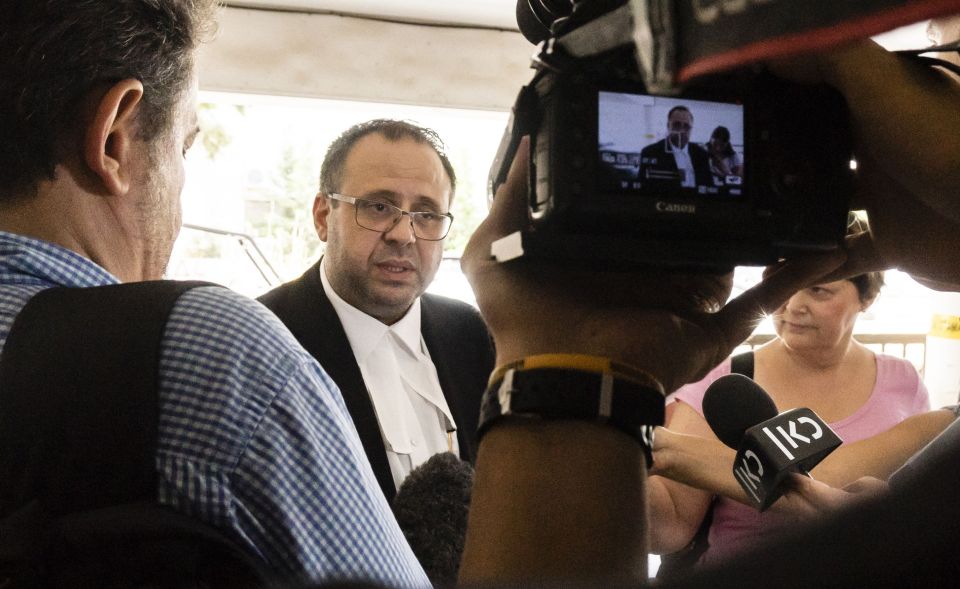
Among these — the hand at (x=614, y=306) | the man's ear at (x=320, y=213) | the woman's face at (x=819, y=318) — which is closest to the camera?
the hand at (x=614, y=306)

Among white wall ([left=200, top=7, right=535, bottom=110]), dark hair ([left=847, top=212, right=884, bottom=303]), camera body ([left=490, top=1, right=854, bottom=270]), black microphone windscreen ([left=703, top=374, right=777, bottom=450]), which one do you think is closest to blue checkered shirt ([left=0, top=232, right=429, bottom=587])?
camera body ([left=490, top=1, right=854, bottom=270])

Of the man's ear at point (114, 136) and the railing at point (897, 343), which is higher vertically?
the man's ear at point (114, 136)

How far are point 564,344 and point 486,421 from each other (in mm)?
83

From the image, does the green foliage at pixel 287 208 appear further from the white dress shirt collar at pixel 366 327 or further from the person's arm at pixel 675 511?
the person's arm at pixel 675 511

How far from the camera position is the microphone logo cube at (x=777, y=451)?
1.07 m

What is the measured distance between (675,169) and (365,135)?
59.7 inches

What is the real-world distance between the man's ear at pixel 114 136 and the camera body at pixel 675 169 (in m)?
0.38

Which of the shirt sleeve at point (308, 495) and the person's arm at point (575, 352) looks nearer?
the person's arm at point (575, 352)

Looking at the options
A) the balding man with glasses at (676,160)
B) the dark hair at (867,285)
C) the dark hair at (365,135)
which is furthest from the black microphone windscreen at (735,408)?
the dark hair at (365,135)

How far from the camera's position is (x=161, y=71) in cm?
88

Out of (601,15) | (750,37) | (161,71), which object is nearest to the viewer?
(750,37)

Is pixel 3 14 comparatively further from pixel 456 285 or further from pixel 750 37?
pixel 456 285

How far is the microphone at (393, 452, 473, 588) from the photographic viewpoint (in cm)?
109

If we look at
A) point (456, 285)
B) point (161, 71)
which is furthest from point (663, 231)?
point (456, 285)
